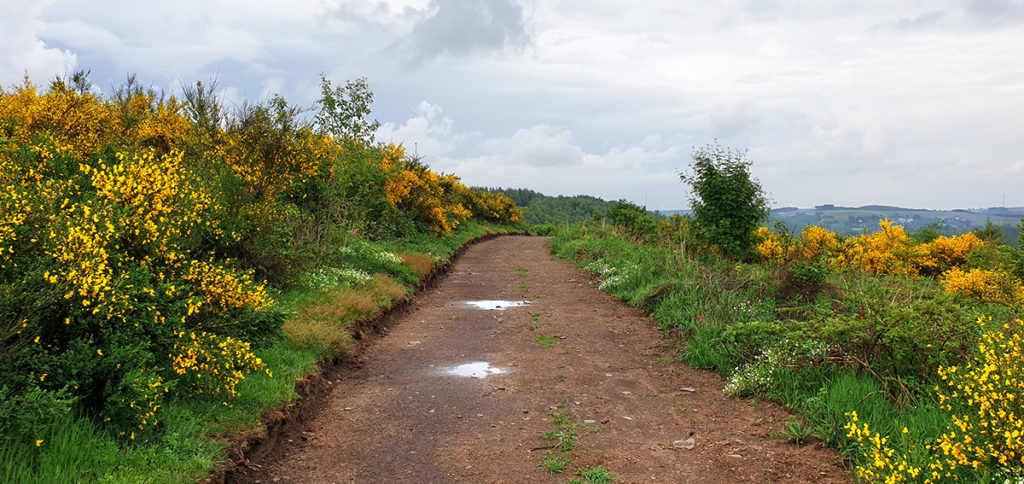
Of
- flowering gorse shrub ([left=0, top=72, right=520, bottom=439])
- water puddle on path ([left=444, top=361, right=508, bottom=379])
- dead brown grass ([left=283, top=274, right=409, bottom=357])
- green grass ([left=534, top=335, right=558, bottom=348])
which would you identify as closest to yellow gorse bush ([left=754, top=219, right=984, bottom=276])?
green grass ([left=534, top=335, right=558, bottom=348])

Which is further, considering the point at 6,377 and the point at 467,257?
the point at 467,257

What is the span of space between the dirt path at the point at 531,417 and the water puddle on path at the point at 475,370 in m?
0.10

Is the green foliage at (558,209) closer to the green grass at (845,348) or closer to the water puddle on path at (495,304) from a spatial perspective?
the water puddle on path at (495,304)

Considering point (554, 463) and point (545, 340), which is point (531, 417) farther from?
point (545, 340)

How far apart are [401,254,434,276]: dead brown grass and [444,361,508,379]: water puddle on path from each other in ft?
22.5

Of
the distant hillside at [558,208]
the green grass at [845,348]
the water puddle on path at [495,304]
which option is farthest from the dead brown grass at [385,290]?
the distant hillside at [558,208]

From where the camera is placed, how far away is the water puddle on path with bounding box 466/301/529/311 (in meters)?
11.6

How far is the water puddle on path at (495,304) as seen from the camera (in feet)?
37.9

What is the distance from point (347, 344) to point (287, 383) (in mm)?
1721

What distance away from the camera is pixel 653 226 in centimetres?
2480

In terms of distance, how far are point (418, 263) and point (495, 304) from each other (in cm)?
349

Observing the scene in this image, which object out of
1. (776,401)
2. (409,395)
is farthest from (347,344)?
(776,401)

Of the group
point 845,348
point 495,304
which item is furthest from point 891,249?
point 845,348

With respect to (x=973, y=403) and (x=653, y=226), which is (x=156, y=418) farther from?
(x=653, y=226)
